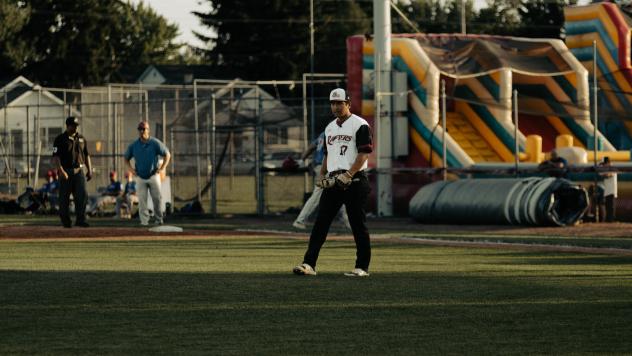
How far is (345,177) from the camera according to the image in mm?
14336

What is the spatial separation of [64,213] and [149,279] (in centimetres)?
1288

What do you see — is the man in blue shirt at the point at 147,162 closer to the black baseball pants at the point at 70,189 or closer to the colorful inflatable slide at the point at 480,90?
the black baseball pants at the point at 70,189

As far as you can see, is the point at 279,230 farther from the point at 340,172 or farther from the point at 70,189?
the point at 340,172

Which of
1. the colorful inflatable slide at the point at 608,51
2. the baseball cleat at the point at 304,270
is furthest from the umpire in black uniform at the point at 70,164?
the colorful inflatable slide at the point at 608,51

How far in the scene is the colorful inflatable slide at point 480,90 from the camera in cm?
3506

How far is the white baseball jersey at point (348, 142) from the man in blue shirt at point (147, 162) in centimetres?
1306

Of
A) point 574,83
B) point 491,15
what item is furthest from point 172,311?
point 491,15

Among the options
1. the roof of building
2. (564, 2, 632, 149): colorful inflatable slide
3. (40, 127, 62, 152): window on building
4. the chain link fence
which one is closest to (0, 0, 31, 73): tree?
the roof of building

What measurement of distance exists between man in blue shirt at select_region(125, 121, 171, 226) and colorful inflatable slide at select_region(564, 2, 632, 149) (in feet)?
48.8

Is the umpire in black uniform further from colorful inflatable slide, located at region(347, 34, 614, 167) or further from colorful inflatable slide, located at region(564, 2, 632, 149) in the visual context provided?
colorful inflatable slide, located at region(564, 2, 632, 149)

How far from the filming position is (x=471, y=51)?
37375 millimetres

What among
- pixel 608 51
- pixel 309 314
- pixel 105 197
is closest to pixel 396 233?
pixel 105 197

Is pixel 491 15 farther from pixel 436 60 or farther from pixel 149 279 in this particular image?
pixel 149 279

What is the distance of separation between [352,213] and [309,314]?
3838 mm
